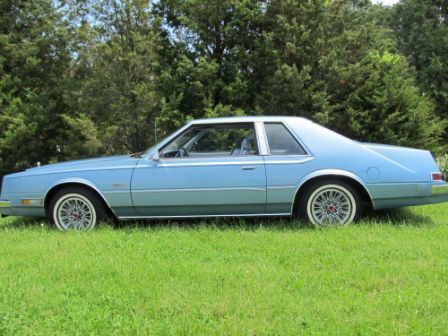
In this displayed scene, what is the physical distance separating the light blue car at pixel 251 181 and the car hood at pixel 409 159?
0.01m

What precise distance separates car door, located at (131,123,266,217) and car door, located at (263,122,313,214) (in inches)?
3.7

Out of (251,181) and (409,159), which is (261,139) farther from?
(409,159)

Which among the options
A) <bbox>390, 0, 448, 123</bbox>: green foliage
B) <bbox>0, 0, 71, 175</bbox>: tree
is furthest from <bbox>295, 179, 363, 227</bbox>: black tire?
<bbox>390, 0, 448, 123</bbox>: green foliage

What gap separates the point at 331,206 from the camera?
555cm

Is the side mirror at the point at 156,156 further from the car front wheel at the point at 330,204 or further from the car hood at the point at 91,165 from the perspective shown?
the car front wheel at the point at 330,204

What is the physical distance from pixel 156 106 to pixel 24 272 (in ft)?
40.2

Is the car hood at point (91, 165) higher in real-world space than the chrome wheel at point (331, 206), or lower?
higher

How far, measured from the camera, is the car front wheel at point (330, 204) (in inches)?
217

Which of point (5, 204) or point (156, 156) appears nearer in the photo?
point (156, 156)

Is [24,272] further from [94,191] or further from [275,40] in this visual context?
[275,40]

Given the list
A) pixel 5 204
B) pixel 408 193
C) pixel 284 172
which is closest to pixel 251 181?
pixel 284 172

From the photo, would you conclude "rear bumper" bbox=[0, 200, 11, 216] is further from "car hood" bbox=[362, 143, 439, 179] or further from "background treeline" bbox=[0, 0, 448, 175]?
"background treeline" bbox=[0, 0, 448, 175]

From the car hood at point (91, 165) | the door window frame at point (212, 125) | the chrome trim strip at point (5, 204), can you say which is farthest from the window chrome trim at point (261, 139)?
the chrome trim strip at point (5, 204)

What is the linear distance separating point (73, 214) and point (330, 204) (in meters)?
3.28
